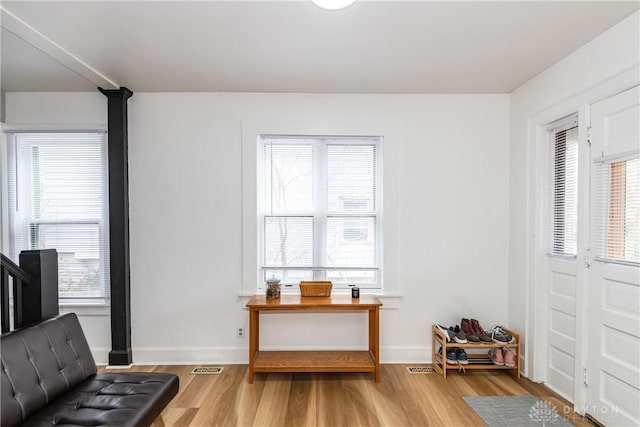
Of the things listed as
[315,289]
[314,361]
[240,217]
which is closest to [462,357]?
[314,361]

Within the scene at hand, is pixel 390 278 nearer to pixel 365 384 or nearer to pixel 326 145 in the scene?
pixel 365 384

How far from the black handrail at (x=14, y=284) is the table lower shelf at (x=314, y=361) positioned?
168 cm

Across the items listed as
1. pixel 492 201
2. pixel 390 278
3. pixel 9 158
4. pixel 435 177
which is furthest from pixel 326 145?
pixel 9 158

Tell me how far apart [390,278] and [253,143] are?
1843 millimetres

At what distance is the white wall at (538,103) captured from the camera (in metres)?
2.17

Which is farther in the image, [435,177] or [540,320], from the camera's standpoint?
[435,177]

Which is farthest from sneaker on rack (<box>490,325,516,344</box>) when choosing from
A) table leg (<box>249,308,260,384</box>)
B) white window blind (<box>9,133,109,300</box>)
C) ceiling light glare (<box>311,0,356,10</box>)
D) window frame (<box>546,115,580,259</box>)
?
white window blind (<box>9,133,109,300</box>)

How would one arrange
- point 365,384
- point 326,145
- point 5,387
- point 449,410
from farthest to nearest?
1. point 326,145
2. point 365,384
3. point 449,410
4. point 5,387

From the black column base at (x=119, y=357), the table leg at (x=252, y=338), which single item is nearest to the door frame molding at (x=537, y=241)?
the table leg at (x=252, y=338)

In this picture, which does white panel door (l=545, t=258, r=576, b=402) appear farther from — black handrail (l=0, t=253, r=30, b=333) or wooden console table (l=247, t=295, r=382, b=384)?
black handrail (l=0, t=253, r=30, b=333)

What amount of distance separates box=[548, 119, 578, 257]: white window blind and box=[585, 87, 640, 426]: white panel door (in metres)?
0.29

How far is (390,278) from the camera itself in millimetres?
3439

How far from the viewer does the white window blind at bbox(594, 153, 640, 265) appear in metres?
2.13

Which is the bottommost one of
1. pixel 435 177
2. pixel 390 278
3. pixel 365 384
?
pixel 365 384
